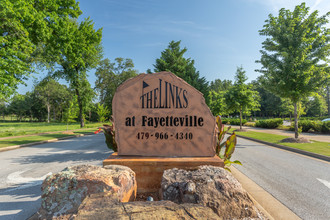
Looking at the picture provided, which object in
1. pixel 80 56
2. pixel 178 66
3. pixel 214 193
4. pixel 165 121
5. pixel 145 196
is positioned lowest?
pixel 145 196

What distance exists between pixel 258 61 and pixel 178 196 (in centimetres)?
1318

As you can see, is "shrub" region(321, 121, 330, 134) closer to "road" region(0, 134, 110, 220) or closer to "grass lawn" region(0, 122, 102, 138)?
"road" region(0, 134, 110, 220)

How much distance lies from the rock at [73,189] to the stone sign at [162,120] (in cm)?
105

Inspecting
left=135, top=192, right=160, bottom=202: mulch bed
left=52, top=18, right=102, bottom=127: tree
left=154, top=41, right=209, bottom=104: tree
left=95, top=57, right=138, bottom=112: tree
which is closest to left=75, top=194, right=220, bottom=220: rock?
left=135, top=192, right=160, bottom=202: mulch bed

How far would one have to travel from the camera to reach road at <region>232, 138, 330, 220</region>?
10.1 feet

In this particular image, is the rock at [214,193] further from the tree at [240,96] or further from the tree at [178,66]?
the tree at [240,96]

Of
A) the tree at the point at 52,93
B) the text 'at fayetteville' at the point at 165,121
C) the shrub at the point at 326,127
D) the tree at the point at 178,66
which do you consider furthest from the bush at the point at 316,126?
the tree at the point at 52,93

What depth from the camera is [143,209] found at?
4.84 feet

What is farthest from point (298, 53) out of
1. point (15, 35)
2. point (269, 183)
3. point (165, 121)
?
point (15, 35)

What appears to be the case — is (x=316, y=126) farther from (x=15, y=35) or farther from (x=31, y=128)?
(x=31, y=128)

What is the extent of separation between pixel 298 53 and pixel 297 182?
9.75m

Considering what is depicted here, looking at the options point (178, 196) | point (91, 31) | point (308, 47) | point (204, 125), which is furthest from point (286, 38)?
point (91, 31)

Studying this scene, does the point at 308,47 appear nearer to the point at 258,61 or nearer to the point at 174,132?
the point at 258,61

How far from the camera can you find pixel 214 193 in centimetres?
188
